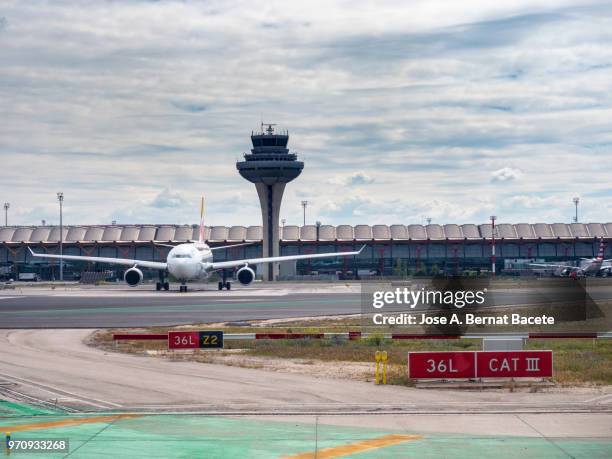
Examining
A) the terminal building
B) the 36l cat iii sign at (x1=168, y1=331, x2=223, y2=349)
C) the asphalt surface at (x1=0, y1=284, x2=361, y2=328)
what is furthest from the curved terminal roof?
the 36l cat iii sign at (x1=168, y1=331, x2=223, y2=349)

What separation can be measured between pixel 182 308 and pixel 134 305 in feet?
22.0

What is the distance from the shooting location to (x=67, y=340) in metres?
40.7

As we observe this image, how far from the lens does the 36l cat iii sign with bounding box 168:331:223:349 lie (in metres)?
36.0

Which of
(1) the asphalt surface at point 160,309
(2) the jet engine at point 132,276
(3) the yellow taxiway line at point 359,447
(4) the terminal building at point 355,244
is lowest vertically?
(3) the yellow taxiway line at point 359,447

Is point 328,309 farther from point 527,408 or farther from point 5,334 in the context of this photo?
point 527,408

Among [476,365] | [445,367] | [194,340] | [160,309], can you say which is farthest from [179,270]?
[476,365]

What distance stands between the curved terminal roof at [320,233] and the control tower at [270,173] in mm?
17301

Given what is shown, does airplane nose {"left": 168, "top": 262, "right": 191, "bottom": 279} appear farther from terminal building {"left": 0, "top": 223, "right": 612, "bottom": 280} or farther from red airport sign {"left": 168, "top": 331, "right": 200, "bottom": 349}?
terminal building {"left": 0, "top": 223, "right": 612, "bottom": 280}

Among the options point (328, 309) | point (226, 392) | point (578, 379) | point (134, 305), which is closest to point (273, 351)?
point (226, 392)

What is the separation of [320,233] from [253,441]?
171958 millimetres

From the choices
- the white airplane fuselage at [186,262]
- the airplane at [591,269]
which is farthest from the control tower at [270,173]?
the white airplane fuselage at [186,262]

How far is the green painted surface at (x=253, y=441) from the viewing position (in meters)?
17.2

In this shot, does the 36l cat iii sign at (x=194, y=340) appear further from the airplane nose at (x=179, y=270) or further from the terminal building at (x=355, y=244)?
the terminal building at (x=355, y=244)

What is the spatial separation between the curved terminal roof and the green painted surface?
6579 inches
